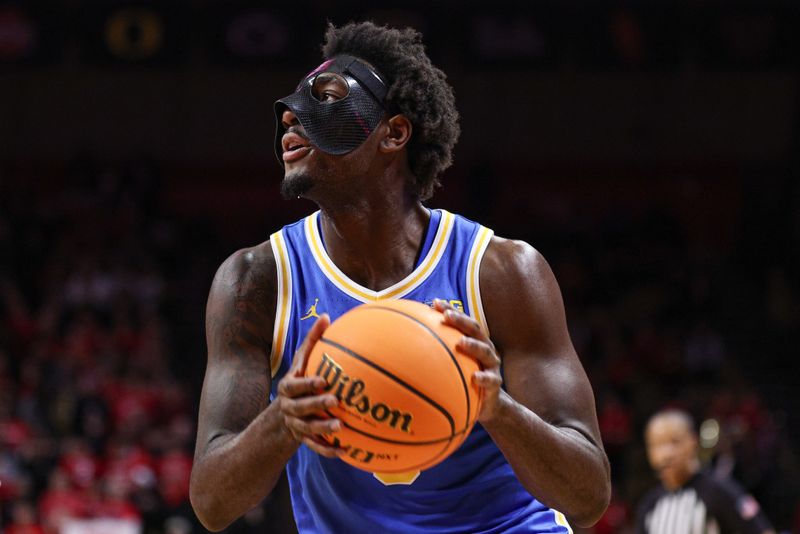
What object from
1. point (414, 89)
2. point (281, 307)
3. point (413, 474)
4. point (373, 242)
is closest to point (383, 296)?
point (373, 242)

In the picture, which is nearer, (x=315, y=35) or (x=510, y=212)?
(x=315, y=35)

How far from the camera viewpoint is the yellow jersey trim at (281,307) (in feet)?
12.0

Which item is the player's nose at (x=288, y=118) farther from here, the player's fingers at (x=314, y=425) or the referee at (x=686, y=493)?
the referee at (x=686, y=493)

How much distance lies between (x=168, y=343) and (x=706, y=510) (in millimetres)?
8627

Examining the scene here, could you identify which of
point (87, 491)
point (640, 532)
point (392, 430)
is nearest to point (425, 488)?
point (392, 430)

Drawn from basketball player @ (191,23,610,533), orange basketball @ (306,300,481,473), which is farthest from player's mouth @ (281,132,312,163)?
orange basketball @ (306,300,481,473)

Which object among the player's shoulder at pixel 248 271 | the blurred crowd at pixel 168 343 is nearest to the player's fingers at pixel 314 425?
the player's shoulder at pixel 248 271

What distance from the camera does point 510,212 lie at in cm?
1938

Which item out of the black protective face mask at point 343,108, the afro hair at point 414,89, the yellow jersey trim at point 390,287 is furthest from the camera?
the afro hair at point 414,89

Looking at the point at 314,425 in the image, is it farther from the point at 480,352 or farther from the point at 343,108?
the point at 343,108

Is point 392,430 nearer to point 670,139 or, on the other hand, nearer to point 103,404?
point 103,404

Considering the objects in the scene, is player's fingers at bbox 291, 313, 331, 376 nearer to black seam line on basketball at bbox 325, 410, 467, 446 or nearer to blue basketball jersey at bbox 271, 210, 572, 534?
black seam line on basketball at bbox 325, 410, 467, 446

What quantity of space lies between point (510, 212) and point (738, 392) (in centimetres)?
573

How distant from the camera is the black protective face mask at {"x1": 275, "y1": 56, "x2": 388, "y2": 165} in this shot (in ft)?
11.7
